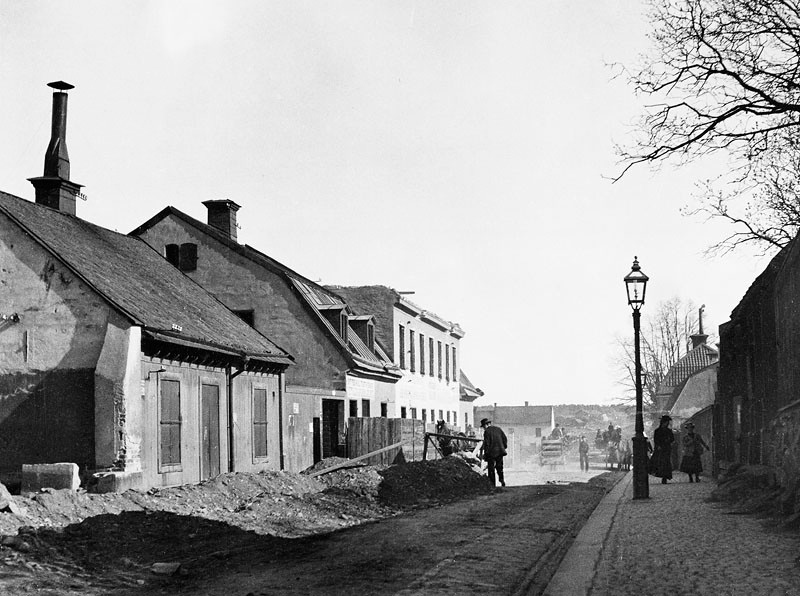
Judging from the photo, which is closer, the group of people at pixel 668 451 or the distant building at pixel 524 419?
the group of people at pixel 668 451

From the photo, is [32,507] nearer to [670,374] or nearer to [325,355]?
[325,355]

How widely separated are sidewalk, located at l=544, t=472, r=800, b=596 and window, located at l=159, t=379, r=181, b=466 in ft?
27.0

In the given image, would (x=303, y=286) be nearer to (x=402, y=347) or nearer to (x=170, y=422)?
(x=402, y=347)

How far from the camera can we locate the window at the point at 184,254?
31.7 meters

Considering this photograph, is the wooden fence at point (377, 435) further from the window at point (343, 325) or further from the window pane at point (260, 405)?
the window pane at point (260, 405)

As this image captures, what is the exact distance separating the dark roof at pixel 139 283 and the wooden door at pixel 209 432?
106cm

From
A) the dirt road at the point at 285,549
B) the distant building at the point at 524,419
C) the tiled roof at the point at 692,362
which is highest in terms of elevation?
the tiled roof at the point at 692,362

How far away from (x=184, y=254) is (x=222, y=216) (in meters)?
1.91

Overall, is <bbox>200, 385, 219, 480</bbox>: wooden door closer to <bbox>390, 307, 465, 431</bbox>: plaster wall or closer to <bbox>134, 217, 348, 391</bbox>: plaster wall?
<bbox>134, 217, 348, 391</bbox>: plaster wall

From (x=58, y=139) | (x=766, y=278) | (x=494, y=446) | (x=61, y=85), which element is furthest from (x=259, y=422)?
(x=766, y=278)

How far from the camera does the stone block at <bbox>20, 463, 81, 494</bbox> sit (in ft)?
53.5

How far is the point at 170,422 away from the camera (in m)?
19.2

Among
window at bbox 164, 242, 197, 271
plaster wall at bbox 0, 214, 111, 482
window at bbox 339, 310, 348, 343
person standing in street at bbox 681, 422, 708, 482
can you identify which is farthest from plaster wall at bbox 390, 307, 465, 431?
plaster wall at bbox 0, 214, 111, 482

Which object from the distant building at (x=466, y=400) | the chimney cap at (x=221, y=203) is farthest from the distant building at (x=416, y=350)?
the chimney cap at (x=221, y=203)
